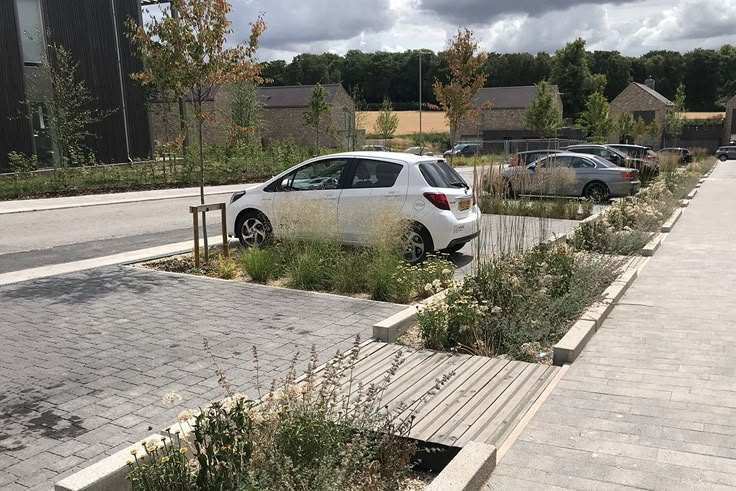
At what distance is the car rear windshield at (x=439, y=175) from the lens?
8.89 m

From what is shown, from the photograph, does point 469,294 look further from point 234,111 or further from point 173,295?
point 234,111

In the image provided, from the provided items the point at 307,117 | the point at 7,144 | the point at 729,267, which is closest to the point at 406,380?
the point at 729,267

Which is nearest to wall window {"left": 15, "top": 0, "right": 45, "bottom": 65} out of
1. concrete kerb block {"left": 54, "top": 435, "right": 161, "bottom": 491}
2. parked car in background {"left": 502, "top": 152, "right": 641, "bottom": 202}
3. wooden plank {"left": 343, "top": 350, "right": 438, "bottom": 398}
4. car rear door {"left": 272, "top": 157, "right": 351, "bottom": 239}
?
car rear door {"left": 272, "top": 157, "right": 351, "bottom": 239}

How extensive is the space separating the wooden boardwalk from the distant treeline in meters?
100

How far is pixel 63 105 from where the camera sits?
923 inches

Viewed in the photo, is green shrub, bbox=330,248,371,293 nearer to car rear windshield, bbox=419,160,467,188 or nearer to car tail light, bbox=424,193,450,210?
car tail light, bbox=424,193,450,210

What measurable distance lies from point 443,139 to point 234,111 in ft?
116

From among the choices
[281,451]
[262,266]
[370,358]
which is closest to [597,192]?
[262,266]

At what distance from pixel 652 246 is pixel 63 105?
69.8ft

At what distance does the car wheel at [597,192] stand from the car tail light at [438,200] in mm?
10520

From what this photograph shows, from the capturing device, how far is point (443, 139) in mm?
68688

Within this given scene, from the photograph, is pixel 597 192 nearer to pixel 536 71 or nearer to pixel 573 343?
pixel 573 343

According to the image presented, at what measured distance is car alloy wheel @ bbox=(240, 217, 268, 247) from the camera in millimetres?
9615

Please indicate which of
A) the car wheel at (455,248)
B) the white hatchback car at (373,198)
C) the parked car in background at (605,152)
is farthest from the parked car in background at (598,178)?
the white hatchback car at (373,198)
